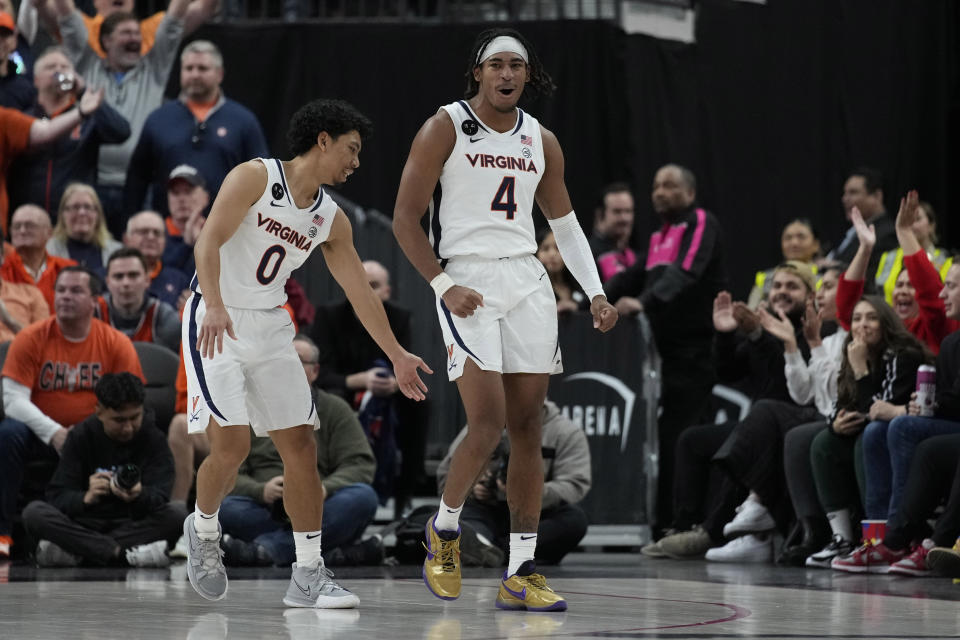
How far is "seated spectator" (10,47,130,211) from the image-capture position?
10352 millimetres

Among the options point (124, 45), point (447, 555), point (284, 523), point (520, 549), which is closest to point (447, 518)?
point (447, 555)

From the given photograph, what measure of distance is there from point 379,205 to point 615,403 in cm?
315

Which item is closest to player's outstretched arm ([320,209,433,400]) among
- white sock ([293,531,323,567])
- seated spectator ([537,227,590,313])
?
white sock ([293,531,323,567])

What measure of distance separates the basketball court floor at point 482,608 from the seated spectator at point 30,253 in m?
2.55

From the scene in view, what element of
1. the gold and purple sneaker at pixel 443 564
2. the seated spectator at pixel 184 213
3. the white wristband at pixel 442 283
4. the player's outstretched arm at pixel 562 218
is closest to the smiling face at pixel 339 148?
the white wristband at pixel 442 283

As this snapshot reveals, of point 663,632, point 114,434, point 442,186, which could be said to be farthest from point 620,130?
point 663,632

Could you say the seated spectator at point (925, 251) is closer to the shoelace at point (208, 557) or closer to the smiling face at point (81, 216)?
the shoelace at point (208, 557)

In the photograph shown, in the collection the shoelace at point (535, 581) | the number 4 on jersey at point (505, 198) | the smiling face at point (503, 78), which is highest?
the smiling face at point (503, 78)

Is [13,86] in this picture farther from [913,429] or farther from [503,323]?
[913,429]

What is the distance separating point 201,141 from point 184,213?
0.64 meters

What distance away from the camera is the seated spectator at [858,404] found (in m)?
7.98

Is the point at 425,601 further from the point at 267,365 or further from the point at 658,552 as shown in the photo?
the point at 658,552

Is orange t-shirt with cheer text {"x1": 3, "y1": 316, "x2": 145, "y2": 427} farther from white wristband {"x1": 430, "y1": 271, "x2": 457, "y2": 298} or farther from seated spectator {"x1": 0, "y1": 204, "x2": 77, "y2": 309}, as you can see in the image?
white wristband {"x1": 430, "y1": 271, "x2": 457, "y2": 298}

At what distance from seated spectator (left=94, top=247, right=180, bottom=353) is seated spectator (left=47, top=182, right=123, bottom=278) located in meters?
0.50
